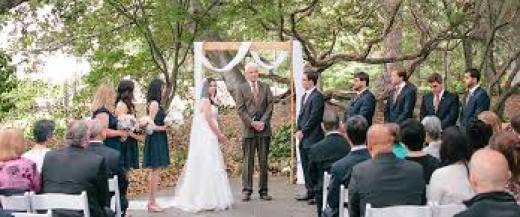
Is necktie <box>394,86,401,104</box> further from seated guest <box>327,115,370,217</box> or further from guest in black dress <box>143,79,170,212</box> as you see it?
seated guest <box>327,115,370,217</box>

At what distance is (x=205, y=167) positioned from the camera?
8.87 metres

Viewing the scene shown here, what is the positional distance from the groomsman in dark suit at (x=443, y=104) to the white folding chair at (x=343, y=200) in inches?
146

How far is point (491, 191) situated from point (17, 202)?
320cm

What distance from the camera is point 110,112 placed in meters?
7.55

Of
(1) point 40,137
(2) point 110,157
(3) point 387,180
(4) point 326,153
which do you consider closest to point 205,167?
(4) point 326,153

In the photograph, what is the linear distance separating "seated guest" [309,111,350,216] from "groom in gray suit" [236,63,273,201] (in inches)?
84.7

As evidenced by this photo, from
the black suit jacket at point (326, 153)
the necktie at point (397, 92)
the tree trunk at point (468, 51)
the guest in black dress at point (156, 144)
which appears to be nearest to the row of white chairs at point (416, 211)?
the black suit jacket at point (326, 153)

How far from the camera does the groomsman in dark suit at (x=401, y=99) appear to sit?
30.2 ft

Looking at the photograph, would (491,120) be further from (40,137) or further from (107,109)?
(40,137)

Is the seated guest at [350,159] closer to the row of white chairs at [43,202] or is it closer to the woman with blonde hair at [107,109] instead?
the row of white chairs at [43,202]

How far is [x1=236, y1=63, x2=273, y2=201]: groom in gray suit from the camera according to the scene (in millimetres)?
9188

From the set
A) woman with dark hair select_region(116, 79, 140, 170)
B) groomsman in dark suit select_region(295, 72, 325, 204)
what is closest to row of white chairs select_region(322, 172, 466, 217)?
woman with dark hair select_region(116, 79, 140, 170)

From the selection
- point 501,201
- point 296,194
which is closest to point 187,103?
point 296,194

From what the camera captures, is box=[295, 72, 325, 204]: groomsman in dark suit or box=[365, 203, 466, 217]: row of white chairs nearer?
box=[365, 203, 466, 217]: row of white chairs
